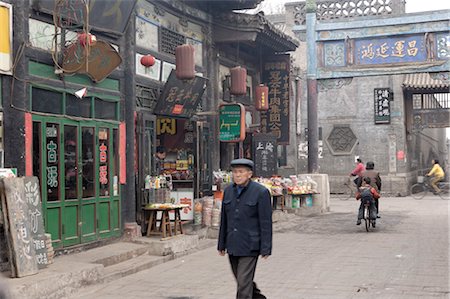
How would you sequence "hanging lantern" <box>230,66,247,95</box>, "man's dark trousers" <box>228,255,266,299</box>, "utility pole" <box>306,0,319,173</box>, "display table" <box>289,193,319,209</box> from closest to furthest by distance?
"man's dark trousers" <box>228,255,266,299</box> < "hanging lantern" <box>230,66,247,95</box> < "display table" <box>289,193,319,209</box> < "utility pole" <box>306,0,319,173</box>

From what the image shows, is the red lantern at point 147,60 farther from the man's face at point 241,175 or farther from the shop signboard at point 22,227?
the man's face at point 241,175

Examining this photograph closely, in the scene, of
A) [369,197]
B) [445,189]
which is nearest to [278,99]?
[369,197]

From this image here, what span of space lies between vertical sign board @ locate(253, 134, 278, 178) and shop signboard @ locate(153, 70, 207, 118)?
3458 millimetres

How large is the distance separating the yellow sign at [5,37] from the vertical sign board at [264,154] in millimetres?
9709

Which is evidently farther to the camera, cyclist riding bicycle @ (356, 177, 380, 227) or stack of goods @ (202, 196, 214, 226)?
cyclist riding bicycle @ (356, 177, 380, 227)

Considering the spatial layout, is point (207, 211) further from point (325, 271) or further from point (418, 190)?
point (418, 190)

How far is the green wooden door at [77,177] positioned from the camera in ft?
31.6

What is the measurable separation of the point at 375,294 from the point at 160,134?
337 inches

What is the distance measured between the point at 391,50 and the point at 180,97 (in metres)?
8.95

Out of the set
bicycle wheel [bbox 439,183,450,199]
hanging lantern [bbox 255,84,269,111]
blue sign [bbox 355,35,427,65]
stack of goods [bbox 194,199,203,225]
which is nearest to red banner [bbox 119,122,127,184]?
stack of goods [bbox 194,199,203,225]

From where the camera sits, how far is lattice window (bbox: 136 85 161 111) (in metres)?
12.8

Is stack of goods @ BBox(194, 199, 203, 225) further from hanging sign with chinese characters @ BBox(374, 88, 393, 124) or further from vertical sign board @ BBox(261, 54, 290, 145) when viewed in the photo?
hanging sign with chinese characters @ BBox(374, 88, 393, 124)

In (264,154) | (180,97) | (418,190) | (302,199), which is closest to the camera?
(180,97)

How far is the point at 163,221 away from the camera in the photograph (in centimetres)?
1159
